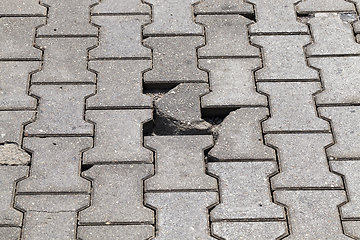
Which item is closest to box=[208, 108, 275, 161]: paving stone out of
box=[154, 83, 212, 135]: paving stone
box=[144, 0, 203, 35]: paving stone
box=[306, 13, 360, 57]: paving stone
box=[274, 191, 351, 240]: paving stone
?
box=[154, 83, 212, 135]: paving stone

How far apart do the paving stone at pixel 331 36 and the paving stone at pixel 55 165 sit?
4.95ft

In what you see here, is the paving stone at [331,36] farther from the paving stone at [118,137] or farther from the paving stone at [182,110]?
the paving stone at [118,137]

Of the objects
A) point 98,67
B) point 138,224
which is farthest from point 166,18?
point 138,224

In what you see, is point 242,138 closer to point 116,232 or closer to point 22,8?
point 116,232

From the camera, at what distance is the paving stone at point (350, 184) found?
3.80 metres

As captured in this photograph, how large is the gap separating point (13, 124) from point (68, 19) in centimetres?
94

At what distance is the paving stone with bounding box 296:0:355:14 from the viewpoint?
4965 mm

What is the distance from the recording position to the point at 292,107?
4.31 metres

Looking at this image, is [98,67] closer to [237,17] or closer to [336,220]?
[237,17]

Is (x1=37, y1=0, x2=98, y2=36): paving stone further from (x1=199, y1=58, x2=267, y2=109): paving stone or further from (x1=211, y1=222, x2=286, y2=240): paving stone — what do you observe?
(x1=211, y1=222, x2=286, y2=240): paving stone

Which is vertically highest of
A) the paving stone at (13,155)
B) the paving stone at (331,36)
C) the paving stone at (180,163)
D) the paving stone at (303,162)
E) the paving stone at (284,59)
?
the paving stone at (331,36)

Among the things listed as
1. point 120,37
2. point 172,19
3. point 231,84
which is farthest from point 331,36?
point 120,37

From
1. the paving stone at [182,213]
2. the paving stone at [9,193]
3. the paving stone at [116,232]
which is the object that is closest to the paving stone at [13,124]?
the paving stone at [9,193]

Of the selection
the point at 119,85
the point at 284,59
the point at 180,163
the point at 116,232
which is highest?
the point at 284,59
